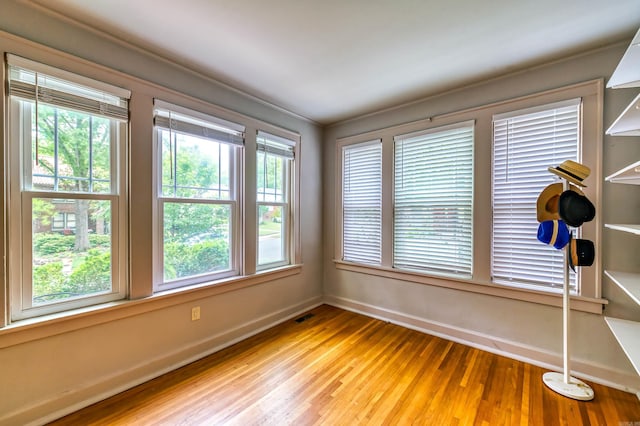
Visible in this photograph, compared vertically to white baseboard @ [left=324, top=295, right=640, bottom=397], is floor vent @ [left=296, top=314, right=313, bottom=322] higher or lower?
lower

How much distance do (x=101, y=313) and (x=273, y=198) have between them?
1899mm

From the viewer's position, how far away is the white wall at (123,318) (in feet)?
5.09

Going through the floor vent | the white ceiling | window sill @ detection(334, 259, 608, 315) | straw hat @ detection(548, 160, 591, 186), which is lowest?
the floor vent

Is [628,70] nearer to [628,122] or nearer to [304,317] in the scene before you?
[628,122]

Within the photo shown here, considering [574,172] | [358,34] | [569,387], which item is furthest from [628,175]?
[358,34]

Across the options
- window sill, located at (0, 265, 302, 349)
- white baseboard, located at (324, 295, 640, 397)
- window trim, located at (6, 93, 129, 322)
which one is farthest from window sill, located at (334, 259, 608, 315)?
window trim, located at (6, 93, 129, 322)

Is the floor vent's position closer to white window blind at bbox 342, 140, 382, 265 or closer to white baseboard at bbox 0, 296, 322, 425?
white baseboard at bbox 0, 296, 322, 425

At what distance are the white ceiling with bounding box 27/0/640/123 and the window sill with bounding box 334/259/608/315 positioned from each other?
1.96 metres

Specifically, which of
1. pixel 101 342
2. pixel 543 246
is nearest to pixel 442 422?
pixel 543 246

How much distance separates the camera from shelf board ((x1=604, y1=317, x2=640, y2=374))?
1.45 meters

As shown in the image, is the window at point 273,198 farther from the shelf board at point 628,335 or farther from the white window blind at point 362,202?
the shelf board at point 628,335

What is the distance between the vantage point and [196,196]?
2426mm

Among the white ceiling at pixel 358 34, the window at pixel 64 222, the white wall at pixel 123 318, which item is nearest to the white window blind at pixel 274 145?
the white wall at pixel 123 318

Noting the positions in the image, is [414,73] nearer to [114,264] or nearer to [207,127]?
[207,127]
